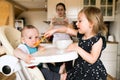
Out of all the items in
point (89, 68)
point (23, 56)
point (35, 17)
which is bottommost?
point (89, 68)

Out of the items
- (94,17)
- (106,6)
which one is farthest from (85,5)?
(94,17)

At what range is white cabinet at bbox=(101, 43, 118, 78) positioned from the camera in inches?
126

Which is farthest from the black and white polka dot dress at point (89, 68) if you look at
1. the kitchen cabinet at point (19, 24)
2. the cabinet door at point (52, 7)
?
the kitchen cabinet at point (19, 24)

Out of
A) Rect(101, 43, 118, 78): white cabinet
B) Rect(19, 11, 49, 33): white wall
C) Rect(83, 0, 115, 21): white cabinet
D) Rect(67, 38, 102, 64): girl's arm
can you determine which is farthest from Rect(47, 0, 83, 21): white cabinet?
Rect(19, 11, 49, 33): white wall

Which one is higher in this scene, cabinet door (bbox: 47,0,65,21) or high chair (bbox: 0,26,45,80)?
cabinet door (bbox: 47,0,65,21)

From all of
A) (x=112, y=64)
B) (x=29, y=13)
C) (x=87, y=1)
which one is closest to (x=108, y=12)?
(x=87, y=1)

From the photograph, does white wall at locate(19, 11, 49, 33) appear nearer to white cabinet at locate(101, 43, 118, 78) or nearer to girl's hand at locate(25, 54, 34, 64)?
white cabinet at locate(101, 43, 118, 78)

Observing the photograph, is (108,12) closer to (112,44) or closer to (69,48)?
(112,44)

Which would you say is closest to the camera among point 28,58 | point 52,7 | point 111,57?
point 28,58

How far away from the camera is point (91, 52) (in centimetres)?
124

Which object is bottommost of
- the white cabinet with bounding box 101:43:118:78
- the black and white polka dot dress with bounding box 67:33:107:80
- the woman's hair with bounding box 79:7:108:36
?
the white cabinet with bounding box 101:43:118:78

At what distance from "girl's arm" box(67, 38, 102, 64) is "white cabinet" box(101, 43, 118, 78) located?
2.03 metres

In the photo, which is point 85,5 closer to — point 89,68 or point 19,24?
point 89,68

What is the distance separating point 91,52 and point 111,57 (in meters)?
2.11
